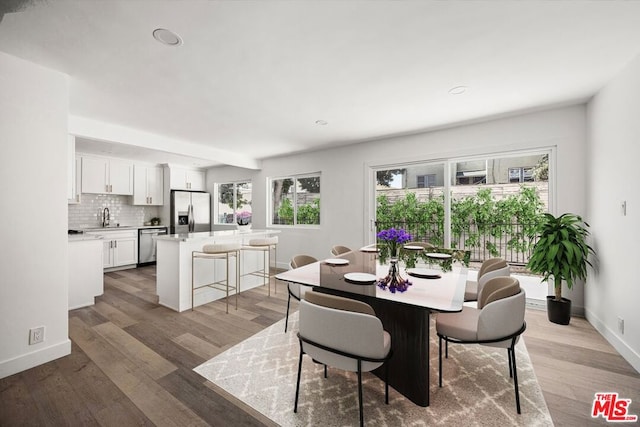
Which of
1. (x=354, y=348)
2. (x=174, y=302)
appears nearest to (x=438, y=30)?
(x=354, y=348)

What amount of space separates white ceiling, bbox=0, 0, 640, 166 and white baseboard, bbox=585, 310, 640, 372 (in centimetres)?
248

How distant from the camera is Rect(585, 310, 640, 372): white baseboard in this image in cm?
213

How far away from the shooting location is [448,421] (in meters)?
1.57

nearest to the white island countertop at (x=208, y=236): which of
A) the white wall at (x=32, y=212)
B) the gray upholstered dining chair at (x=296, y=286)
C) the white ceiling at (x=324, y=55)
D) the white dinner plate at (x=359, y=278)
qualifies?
the white wall at (x=32, y=212)

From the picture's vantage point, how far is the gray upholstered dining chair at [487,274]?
2.33m

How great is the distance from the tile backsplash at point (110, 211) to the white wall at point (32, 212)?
4147 mm

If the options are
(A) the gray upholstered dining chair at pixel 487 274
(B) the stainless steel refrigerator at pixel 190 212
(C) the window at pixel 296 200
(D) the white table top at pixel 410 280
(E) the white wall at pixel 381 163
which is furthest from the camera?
(B) the stainless steel refrigerator at pixel 190 212

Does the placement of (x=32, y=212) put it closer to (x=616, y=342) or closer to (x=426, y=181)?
(x=426, y=181)

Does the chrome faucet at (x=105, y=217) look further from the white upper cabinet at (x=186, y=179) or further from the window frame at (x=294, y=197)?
the window frame at (x=294, y=197)

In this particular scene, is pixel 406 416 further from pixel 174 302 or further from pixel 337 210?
pixel 337 210

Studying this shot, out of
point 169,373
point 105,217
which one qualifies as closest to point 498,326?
point 169,373

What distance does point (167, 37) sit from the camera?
1.87 meters

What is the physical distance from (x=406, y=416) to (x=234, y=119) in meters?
3.66

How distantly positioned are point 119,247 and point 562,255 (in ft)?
24.5
